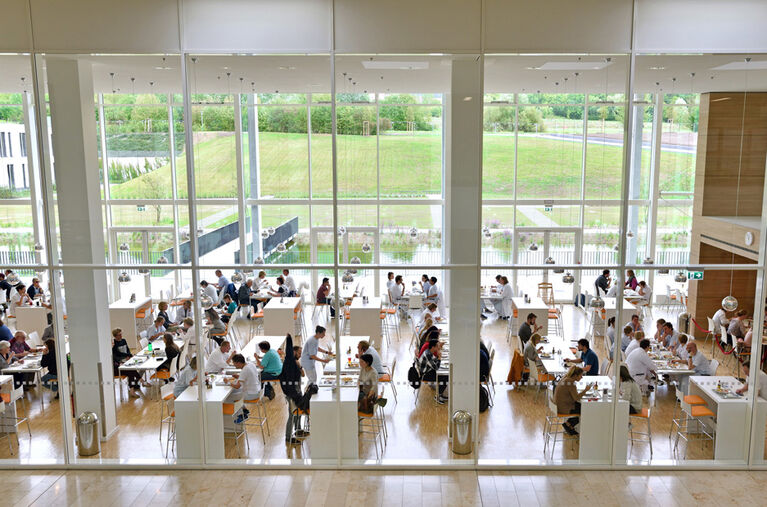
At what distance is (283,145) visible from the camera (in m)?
11.9

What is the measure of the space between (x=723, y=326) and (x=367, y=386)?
22.9ft

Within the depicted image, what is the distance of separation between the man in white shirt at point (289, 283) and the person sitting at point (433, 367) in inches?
180

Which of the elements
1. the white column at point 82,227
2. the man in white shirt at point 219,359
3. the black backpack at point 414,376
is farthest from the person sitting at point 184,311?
the black backpack at point 414,376

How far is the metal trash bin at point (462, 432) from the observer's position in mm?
7051

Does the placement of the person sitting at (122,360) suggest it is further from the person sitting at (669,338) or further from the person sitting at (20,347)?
the person sitting at (669,338)

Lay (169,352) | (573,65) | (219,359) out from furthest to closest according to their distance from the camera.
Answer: (169,352), (219,359), (573,65)

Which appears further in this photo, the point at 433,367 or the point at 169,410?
the point at 433,367

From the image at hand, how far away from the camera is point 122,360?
8.90 meters

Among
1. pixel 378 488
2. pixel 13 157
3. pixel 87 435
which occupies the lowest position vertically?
pixel 378 488

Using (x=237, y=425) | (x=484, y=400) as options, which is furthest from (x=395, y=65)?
(x=237, y=425)

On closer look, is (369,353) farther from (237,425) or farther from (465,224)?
(465,224)

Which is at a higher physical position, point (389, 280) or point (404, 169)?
point (404, 169)

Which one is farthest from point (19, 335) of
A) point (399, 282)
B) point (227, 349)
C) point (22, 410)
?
point (399, 282)

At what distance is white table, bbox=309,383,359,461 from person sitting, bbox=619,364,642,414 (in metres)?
3.10
